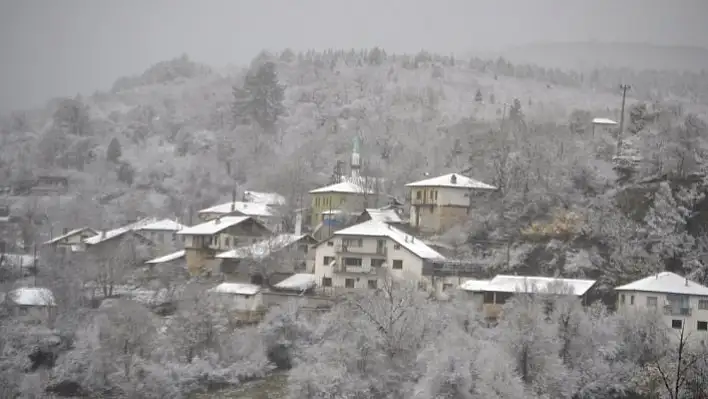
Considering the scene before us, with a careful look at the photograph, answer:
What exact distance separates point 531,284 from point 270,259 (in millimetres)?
13529

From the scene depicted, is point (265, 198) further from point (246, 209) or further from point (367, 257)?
point (367, 257)

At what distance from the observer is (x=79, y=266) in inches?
1994

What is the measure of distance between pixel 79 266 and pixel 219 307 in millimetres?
12949

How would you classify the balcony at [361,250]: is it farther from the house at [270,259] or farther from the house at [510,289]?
the house at [510,289]

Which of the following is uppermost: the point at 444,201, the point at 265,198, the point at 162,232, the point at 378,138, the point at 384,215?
the point at 378,138

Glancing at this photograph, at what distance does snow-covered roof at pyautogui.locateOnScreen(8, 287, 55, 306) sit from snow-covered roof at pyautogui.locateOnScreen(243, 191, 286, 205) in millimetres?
19226

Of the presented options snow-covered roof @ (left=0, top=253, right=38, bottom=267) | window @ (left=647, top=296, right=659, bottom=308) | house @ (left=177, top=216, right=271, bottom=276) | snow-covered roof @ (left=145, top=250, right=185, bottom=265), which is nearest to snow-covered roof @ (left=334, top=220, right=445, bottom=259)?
house @ (left=177, top=216, right=271, bottom=276)

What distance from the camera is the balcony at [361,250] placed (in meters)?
45.2

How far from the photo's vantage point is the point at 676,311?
3738 cm

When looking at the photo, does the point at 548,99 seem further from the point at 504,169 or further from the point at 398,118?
the point at 504,169

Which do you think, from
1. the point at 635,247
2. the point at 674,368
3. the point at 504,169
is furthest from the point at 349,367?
the point at 504,169

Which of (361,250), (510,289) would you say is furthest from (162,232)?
(510,289)

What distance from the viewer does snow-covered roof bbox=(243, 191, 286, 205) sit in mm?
63281

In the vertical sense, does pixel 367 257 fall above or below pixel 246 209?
below
